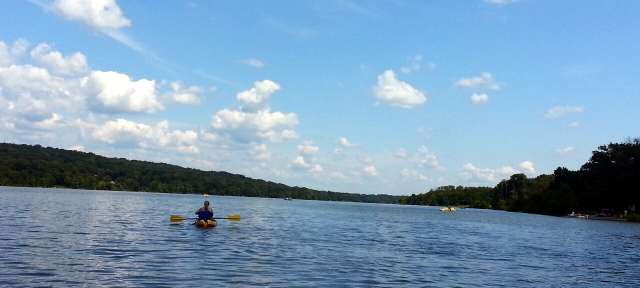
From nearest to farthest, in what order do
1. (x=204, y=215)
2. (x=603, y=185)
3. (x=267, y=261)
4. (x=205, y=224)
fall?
(x=267, y=261), (x=205, y=224), (x=204, y=215), (x=603, y=185)

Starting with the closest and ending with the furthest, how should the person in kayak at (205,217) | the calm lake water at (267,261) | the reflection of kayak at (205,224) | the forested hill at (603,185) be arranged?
the calm lake water at (267,261) < the reflection of kayak at (205,224) < the person in kayak at (205,217) < the forested hill at (603,185)

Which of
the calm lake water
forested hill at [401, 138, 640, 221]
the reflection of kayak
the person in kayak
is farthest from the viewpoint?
forested hill at [401, 138, 640, 221]

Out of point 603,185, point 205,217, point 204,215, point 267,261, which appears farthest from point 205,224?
point 603,185

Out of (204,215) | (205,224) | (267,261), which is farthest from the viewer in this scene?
(204,215)

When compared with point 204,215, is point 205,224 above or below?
below

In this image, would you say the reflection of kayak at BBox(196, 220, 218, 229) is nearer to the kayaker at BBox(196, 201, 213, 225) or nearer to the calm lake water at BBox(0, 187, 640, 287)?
the kayaker at BBox(196, 201, 213, 225)

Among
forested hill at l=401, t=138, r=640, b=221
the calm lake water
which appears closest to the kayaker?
the calm lake water

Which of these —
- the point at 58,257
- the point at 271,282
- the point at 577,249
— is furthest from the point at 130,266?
the point at 577,249

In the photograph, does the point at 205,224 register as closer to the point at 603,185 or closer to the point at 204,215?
the point at 204,215

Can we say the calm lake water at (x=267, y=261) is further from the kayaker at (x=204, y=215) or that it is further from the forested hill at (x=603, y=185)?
the forested hill at (x=603, y=185)

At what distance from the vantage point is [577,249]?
162 ft

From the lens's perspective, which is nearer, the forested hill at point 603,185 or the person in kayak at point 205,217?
the person in kayak at point 205,217

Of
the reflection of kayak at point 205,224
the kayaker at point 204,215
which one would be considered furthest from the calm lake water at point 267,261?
the kayaker at point 204,215

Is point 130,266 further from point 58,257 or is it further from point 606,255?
point 606,255
